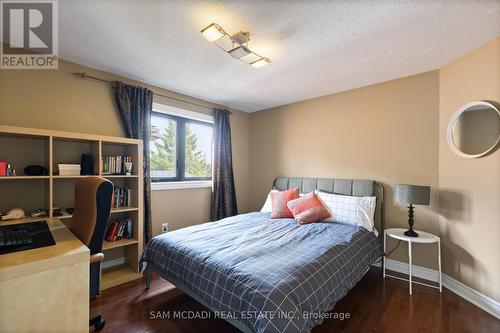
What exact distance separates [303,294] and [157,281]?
1.82 m

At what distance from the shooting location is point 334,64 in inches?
95.0

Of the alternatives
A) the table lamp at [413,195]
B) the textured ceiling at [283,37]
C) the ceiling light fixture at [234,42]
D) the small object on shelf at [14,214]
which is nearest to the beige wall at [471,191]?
the textured ceiling at [283,37]

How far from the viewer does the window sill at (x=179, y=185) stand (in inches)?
121

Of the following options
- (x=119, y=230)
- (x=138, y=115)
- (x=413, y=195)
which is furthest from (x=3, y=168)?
(x=413, y=195)

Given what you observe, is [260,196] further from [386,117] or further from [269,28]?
[269,28]

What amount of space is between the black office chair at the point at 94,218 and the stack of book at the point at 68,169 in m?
0.76

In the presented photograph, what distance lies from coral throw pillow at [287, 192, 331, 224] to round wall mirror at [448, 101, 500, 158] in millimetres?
1486

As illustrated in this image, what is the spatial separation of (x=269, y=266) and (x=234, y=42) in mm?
1846

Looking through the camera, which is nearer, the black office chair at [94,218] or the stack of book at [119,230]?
the black office chair at [94,218]

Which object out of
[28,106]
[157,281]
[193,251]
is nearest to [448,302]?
[193,251]

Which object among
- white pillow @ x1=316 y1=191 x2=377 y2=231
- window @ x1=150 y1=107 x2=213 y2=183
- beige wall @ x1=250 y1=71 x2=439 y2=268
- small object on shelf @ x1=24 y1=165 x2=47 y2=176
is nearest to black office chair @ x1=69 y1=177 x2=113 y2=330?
small object on shelf @ x1=24 y1=165 x2=47 y2=176

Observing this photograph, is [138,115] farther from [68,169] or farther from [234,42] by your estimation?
[234,42]

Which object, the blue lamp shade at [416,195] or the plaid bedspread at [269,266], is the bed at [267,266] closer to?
the plaid bedspread at [269,266]

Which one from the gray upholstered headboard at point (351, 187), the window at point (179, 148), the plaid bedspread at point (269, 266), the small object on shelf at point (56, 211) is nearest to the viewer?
the plaid bedspread at point (269, 266)
